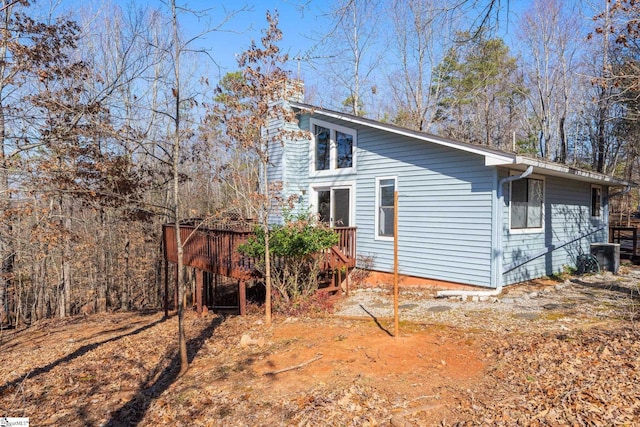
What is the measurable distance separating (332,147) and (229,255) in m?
4.72

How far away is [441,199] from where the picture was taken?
8.52m

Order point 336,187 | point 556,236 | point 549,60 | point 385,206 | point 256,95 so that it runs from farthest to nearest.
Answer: point 549,60 → point 336,187 → point 556,236 → point 385,206 → point 256,95

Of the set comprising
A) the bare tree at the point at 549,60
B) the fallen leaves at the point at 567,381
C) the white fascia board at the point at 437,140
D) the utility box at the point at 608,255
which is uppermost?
the bare tree at the point at 549,60

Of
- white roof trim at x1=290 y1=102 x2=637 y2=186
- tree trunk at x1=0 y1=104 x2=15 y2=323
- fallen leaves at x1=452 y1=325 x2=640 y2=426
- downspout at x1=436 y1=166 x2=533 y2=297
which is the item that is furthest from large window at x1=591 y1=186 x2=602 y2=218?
tree trunk at x1=0 y1=104 x2=15 y2=323

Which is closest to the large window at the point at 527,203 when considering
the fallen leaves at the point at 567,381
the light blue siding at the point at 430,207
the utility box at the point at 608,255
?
the light blue siding at the point at 430,207

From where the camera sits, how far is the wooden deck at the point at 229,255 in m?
7.54

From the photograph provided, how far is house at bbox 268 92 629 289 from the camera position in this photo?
7836 mm

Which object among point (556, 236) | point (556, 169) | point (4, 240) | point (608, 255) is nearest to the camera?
point (556, 169)

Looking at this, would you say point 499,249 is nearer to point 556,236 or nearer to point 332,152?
point 556,236

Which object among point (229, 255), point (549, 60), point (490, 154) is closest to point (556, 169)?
point (490, 154)

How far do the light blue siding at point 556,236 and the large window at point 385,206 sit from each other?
8.52 feet

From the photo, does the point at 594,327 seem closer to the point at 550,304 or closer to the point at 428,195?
the point at 550,304

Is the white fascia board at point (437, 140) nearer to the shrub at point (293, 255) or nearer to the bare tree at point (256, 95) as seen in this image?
the bare tree at point (256, 95)

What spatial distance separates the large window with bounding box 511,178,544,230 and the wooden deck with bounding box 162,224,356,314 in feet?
12.2
